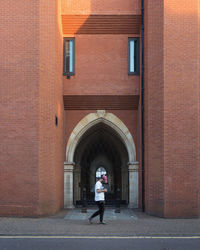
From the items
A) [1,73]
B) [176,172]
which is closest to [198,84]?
[176,172]

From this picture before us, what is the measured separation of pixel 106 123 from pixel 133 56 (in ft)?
9.16

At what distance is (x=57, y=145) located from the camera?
14.0 meters

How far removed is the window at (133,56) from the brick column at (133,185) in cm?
357

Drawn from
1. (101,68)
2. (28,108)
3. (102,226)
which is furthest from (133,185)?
(28,108)

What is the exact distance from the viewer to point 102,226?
10750 millimetres

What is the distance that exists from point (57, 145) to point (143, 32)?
5.20 metres

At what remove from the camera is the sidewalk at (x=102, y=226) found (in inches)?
377

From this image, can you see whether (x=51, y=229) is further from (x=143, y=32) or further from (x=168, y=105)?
(x=143, y=32)

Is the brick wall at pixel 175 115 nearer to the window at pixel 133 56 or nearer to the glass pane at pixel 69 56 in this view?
the window at pixel 133 56

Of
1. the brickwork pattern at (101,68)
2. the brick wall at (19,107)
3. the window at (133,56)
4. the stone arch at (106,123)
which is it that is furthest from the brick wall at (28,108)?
the window at (133,56)

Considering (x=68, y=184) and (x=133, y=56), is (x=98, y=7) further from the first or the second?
(x=68, y=184)

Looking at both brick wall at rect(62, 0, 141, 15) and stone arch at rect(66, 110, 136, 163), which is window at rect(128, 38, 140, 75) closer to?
brick wall at rect(62, 0, 141, 15)

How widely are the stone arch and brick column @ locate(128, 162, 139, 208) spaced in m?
0.24

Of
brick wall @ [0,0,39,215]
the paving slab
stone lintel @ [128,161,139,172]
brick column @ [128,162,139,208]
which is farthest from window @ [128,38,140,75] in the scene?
the paving slab
